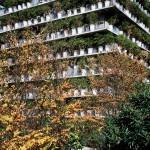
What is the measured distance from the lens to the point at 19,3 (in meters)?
40.2

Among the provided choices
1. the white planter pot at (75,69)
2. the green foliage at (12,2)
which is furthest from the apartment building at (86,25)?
the green foliage at (12,2)

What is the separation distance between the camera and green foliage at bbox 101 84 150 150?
28.0 ft

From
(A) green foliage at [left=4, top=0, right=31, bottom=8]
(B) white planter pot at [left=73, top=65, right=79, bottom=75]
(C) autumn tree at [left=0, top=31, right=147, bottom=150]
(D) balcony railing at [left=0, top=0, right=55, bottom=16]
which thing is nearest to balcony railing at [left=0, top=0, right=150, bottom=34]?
(D) balcony railing at [left=0, top=0, right=55, bottom=16]

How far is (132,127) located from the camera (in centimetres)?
891

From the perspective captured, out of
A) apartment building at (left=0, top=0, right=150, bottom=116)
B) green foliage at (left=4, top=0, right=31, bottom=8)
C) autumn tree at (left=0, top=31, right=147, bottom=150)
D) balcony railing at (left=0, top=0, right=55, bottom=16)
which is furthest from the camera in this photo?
green foliage at (left=4, top=0, right=31, bottom=8)

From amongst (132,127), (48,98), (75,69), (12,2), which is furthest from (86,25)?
(132,127)

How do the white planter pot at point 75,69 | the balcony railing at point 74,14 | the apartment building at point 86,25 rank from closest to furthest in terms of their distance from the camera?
the apartment building at point 86,25 → the balcony railing at point 74,14 → the white planter pot at point 75,69

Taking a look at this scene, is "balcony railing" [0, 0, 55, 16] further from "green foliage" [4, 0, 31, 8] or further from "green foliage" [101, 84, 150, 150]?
"green foliage" [101, 84, 150, 150]

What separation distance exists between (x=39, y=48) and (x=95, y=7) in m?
11.0

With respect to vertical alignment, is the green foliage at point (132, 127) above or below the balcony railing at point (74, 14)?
below

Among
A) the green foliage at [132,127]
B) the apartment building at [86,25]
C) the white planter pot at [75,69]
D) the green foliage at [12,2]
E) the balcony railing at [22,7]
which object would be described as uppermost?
the green foliage at [12,2]

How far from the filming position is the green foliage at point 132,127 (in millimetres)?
8523

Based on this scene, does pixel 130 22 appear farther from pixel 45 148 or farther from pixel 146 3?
pixel 45 148

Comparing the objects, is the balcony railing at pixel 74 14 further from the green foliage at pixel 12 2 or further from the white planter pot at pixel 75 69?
the white planter pot at pixel 75 69
